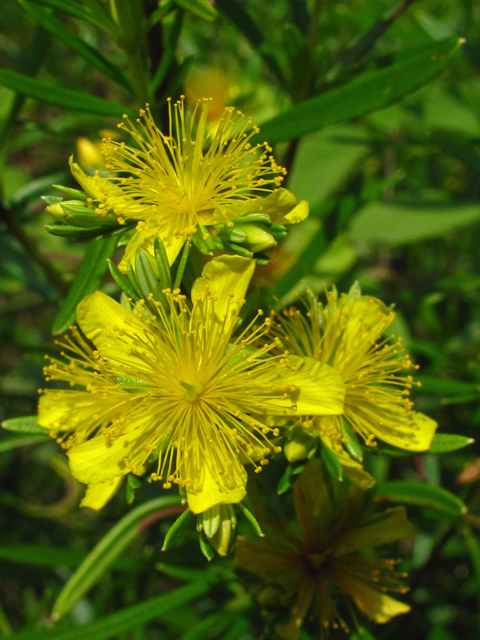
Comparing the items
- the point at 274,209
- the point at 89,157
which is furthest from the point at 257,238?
the point at 89,157

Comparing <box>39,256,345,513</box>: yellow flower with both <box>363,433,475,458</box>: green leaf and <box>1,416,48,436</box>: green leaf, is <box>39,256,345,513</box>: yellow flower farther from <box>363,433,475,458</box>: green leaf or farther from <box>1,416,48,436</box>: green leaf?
<box>363,433,475,458</box>: green leaf

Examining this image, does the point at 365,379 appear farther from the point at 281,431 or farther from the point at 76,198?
the point at 76,198

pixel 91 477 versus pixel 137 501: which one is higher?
pixel 91 477

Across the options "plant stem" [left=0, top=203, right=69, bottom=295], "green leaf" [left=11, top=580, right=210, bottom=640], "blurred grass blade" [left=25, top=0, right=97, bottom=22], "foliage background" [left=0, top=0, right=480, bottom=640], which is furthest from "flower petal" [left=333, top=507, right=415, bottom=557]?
"blurred grass blade" [left=25, top=0, right=97, bottom=22]

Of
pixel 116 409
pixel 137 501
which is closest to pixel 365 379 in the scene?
pixel 116 409

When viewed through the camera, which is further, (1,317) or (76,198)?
(1,317)

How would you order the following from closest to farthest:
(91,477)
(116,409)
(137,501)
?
(91,477) < (116,409) < (137,501)
